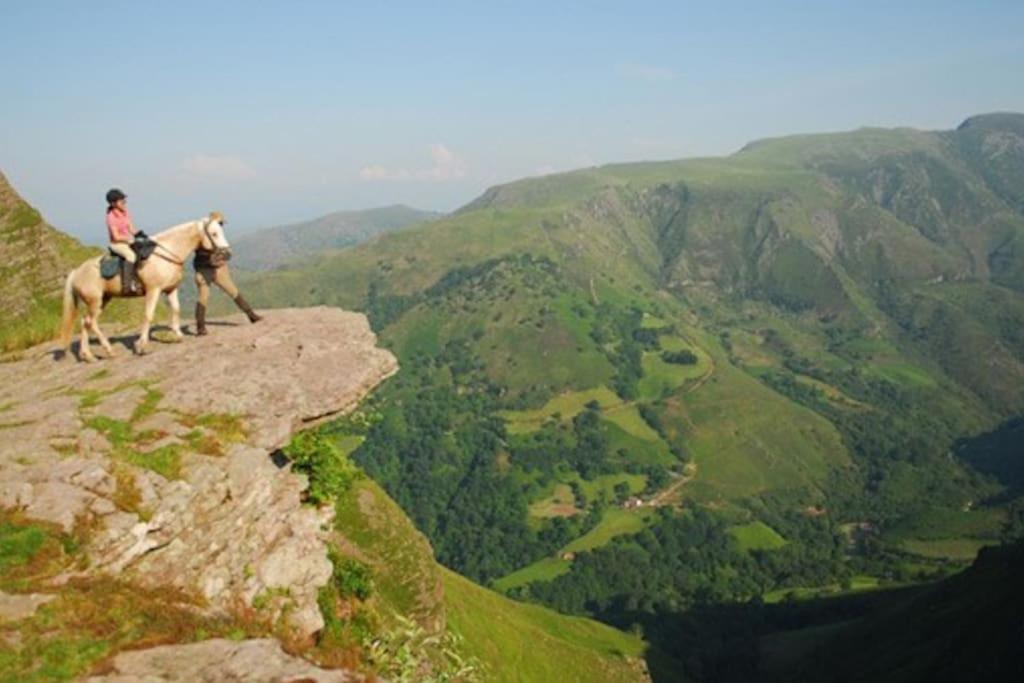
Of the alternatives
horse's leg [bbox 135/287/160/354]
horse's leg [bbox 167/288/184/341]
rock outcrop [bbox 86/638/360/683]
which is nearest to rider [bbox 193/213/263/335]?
horse's leg [bbox 167/288/184/341]

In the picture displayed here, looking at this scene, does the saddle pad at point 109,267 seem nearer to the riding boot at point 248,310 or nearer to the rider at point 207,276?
the rider at point 207,276

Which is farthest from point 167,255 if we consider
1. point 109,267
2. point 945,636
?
point 945,636

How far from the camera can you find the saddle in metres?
25.8

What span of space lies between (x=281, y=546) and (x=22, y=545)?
23.8ft

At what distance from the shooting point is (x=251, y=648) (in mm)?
15453

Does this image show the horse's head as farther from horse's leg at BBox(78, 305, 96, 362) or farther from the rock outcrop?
the rock outcrop

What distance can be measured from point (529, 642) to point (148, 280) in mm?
92874

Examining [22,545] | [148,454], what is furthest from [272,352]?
[22,545]

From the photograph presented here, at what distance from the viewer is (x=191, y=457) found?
20.1 metres

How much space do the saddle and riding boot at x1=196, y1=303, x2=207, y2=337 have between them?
8.63 feet

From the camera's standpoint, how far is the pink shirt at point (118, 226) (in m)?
25.5

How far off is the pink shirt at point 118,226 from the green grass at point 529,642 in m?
44.5

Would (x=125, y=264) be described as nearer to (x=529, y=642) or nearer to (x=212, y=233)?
(x=212, y=233)

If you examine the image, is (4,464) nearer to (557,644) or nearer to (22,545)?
(22,545)
